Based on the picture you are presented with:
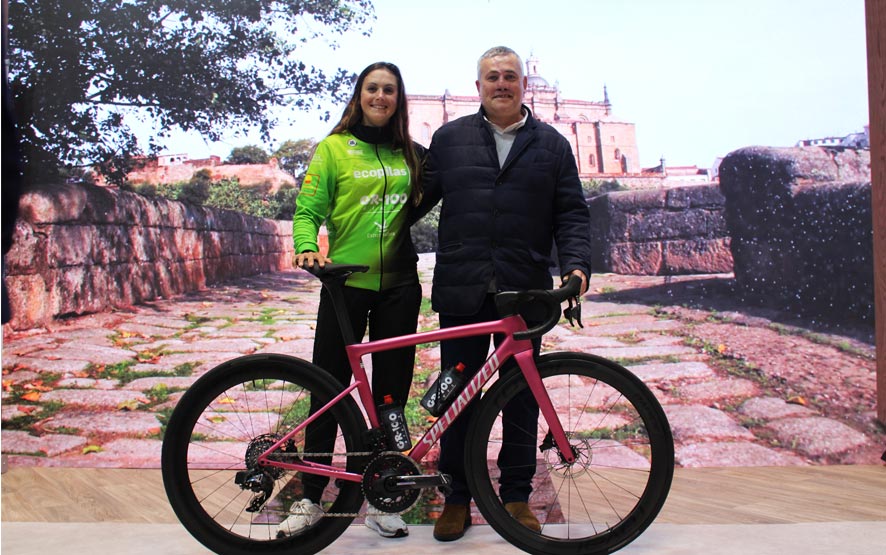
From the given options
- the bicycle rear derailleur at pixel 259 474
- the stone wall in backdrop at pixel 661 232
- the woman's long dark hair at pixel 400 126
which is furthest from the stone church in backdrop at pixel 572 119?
the bicycle rear derailleur at pixel 259 474

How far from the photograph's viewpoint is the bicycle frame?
171 cm

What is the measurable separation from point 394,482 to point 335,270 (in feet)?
1.83

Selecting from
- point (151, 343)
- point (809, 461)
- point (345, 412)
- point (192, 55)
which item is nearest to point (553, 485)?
point (345, 412)

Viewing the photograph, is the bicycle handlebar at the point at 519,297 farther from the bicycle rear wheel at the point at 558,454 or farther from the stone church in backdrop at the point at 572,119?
the stone church in backdrop at the point at 572,119

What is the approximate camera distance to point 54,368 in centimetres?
317

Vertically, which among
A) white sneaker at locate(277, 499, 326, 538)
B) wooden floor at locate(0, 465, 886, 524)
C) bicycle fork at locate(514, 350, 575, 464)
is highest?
bicycle fork at locate(514, 350, 575, 464)

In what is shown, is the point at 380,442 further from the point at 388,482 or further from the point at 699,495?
the point at 699,495

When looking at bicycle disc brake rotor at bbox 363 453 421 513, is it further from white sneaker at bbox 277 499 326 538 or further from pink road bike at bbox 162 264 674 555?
white sneaker at bbox 277 499 326 538

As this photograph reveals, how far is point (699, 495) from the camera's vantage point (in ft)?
8.02

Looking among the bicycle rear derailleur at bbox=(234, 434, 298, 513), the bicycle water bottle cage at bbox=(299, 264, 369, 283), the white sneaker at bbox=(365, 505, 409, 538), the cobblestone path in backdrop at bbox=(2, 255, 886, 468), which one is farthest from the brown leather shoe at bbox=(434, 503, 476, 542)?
the cobblestone path in backdrop at bbox=(2, 255, 886, 468)

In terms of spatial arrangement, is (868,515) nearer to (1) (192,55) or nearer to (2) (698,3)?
(2) (698,3)

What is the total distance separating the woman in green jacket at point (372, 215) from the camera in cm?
188

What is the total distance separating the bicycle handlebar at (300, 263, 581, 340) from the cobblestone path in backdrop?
4.50 feet

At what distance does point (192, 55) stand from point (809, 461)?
3.46 m
